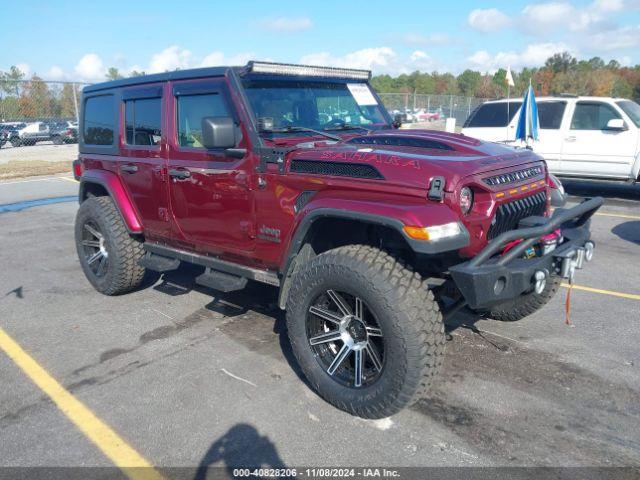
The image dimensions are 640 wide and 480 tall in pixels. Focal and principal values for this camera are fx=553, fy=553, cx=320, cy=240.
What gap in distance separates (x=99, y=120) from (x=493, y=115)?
8613mm

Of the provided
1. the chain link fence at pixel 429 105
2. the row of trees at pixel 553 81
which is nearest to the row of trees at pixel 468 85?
the row of trees at pixel 553 81

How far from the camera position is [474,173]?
124 inches

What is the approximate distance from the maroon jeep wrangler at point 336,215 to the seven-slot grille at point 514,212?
1 centimetres

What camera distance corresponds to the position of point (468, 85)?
84625 millimetres

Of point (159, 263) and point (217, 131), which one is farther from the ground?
point (217, 131)

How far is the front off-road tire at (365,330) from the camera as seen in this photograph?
2.96m

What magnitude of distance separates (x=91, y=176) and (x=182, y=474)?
351 centimetres

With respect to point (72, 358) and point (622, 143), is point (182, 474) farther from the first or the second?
point (622, 143)

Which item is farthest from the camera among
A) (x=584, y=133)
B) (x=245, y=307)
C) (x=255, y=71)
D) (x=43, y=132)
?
(x=43, y=132)

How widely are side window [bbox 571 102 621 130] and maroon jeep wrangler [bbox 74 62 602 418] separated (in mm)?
7428

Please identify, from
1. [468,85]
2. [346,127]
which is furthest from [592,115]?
[468,85]

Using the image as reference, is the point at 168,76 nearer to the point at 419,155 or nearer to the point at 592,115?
the point at 419,155

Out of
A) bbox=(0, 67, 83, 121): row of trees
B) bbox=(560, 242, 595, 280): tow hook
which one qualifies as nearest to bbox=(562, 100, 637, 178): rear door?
bbox=(560, 242, 595, 280): tow hook

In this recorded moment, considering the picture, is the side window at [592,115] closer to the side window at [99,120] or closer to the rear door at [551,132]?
the rear door at [551,132]
